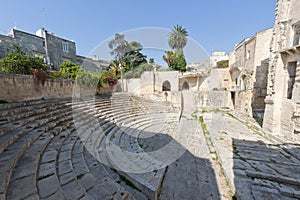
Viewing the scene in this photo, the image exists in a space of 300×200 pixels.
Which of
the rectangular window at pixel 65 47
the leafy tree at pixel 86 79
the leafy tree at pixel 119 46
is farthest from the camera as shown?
the leafy tree at pixel 119 46

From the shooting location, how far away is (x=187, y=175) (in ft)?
9.87

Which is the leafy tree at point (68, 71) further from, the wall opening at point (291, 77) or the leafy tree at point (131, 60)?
the wall opening at point (291, 77)

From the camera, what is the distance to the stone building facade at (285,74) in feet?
17.2

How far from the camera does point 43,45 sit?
12.2 metres

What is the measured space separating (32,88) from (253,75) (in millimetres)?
16630

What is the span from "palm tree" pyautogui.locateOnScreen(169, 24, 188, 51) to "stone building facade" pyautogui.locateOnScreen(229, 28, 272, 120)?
418 inches

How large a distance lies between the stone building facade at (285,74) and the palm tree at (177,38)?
17.1m

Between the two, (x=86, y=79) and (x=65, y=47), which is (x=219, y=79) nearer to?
(x=86, y=79)

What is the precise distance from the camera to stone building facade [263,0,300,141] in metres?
5.25

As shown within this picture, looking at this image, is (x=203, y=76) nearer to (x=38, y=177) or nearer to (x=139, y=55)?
(x=139, y=55)

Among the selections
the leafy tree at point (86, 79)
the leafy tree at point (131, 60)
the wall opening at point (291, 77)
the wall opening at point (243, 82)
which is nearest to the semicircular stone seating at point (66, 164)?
the leafy tree at point (86, 79)

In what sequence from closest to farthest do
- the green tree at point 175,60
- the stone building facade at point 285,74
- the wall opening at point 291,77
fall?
the stone building facade at point 285,74, the wall opening at point 291,77, the green tree at point 175,60

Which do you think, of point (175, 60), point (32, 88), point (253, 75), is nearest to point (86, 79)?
point (32, 88)

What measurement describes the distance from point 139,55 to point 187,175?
1790 cm
